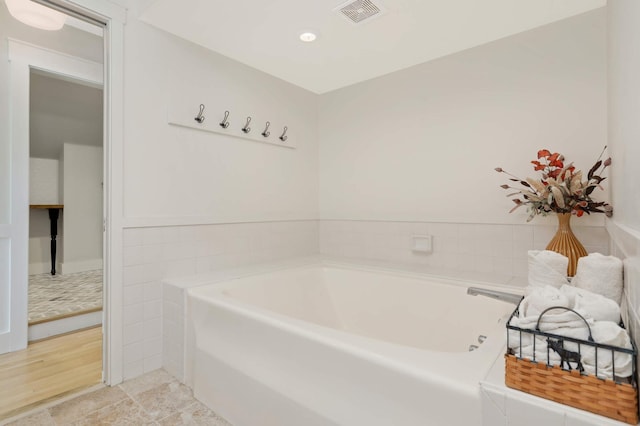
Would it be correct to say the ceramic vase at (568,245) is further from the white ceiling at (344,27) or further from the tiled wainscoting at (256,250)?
the white ceiling at (344,27)

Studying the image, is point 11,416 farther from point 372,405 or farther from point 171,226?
point 372,405

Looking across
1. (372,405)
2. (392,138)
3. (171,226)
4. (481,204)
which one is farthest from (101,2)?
(481,204)

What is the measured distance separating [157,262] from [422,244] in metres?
1.80

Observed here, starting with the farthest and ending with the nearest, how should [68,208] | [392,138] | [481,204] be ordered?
[68,208], [392,138], [481,204]

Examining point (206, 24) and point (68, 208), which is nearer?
point (206, 24)

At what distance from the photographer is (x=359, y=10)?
174 cm

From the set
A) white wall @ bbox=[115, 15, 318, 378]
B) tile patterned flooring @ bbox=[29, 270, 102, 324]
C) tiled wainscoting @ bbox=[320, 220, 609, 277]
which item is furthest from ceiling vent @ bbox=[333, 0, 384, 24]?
tile patterned flooring @ bbox=[29, 270, 102, 324]

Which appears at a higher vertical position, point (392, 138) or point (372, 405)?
point (392, 138)

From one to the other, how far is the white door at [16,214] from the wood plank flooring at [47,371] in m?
0.17

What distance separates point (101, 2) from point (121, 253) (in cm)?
135

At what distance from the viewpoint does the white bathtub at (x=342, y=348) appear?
2.97ft

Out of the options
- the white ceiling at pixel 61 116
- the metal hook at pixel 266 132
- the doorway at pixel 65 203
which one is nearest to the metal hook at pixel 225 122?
the metal hook at pixel 266 132

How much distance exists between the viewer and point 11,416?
1.47 metres

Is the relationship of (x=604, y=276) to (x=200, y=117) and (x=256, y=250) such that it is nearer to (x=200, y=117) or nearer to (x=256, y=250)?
(x=256, y=250)
